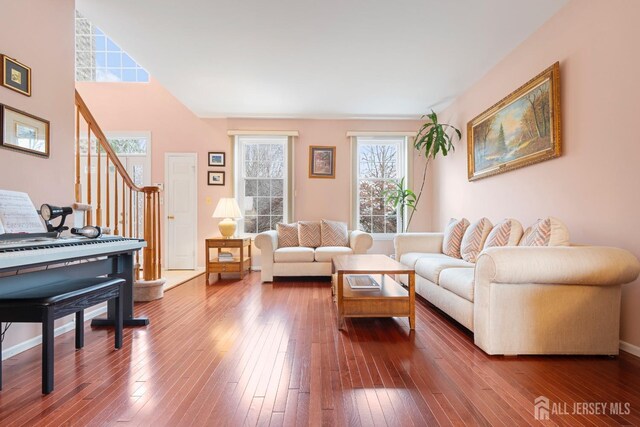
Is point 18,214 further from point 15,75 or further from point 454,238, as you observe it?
point 454,238

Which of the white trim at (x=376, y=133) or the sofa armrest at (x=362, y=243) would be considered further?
the white trim at (x=376, y=133)

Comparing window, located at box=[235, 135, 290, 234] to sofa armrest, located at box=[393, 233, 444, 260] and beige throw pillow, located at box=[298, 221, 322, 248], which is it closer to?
beige throw pillow, located at box=[298, 221, 322, 248]

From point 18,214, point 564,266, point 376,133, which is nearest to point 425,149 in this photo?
point 376,133

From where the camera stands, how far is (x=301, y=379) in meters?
1.72

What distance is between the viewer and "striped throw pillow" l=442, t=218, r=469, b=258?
3.72 metres

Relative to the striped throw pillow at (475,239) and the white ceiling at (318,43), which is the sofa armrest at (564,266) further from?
the white ceiling at (318,43)

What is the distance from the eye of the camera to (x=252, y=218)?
215 inches

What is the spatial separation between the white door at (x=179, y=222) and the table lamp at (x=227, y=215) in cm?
83

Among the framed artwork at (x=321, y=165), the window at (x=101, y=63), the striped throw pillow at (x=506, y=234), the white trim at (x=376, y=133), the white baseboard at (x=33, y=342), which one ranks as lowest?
the white baseboard at (x=33, y=342)

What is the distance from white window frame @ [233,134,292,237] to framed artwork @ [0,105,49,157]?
3.13m

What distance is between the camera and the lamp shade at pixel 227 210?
15.6ft

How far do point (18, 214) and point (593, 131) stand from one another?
388cm

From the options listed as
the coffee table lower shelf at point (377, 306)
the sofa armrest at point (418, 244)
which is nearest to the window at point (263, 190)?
the sofa armrest at point (418, 244)

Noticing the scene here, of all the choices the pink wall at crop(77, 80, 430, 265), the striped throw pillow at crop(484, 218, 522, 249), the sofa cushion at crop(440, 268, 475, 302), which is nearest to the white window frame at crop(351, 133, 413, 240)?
the pink wall at crop(77, 80, 430, 265)
